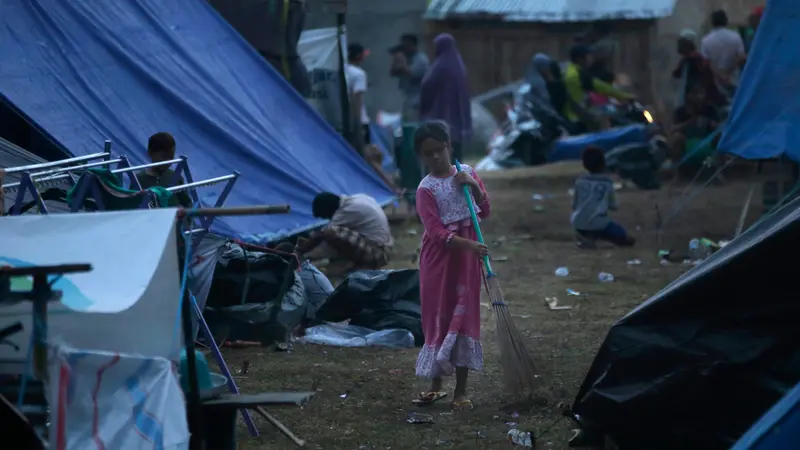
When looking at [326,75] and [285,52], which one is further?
[326,75]

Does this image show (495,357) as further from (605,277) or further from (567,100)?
(567,100)

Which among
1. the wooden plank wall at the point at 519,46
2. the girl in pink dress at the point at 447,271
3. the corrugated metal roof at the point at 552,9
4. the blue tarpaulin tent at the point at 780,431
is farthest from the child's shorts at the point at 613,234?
the wooden plank wall at the point at 519,46

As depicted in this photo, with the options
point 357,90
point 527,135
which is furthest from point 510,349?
point 527,135

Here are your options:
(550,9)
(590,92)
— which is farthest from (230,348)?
(550,9)

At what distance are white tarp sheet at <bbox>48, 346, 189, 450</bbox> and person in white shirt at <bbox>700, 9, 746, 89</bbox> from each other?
13317mm

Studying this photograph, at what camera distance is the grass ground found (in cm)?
565

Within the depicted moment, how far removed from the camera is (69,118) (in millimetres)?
8266

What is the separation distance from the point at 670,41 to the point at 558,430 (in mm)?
16356

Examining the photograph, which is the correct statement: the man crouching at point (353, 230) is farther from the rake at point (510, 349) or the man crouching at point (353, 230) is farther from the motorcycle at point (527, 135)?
the motorcycle at point (527, 135)

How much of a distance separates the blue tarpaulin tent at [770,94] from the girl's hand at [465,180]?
474 centimetres

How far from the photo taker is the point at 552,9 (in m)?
21.0

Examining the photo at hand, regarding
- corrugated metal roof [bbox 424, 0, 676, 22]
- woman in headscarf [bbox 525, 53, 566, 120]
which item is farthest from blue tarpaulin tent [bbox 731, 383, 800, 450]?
corrugated metal roof [bbox 424, 0, 676, 22]

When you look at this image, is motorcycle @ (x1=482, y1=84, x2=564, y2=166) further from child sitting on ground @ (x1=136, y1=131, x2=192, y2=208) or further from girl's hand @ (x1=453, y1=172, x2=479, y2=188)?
girl's hand @ (x1=453, y1=172, x2=479, y2=188)

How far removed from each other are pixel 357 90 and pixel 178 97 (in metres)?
4.50
